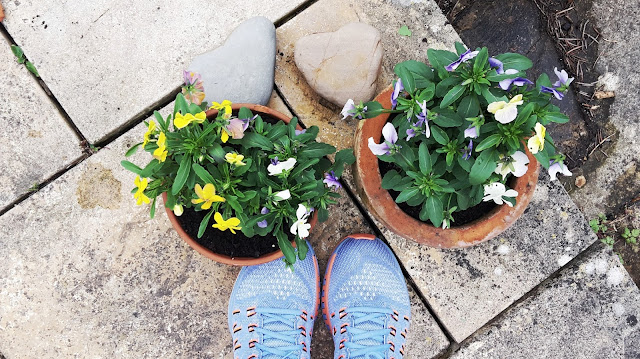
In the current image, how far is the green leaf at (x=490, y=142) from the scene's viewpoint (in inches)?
53.9

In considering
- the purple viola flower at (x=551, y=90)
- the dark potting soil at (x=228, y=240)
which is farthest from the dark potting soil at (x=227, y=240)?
the purple viola flower at (x=551, y=90)

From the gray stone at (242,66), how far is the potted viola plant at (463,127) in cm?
69

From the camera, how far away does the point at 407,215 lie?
1.86 m

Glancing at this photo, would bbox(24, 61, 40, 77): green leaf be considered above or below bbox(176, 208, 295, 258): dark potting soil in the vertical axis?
above

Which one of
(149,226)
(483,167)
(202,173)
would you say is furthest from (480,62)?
(149,226)

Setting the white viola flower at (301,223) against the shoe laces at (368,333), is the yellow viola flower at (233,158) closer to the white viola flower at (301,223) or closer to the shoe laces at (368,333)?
the white viola flower at (301,223)

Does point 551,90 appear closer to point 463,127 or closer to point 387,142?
point 463,127

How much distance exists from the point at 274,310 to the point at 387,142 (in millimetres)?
1022

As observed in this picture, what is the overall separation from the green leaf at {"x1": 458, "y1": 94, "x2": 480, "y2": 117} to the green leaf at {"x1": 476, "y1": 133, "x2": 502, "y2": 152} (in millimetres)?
104

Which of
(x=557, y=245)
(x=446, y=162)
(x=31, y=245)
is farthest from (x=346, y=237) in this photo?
(x=31, y=245)

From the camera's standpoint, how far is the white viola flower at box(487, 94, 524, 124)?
125 centimetres

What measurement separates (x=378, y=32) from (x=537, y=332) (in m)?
1.55

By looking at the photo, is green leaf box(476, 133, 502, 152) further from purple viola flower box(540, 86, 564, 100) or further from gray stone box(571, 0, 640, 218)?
gray stone box(571, 0, 640, 218)

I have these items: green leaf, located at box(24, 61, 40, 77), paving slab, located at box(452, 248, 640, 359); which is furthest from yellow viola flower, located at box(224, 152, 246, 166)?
paving slab, located at box(452, 248, 640, 359)
